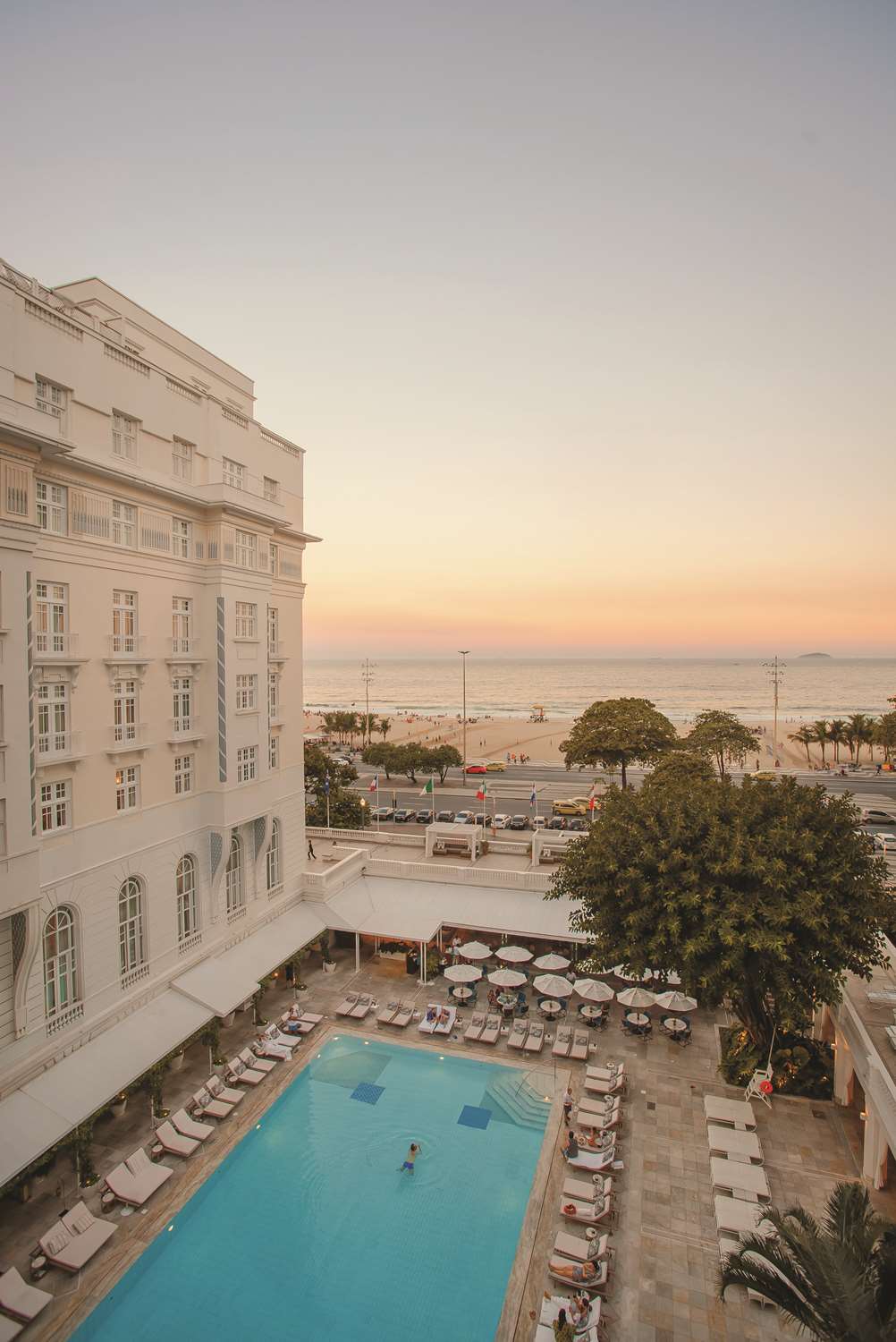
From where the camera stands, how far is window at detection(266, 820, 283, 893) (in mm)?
27469

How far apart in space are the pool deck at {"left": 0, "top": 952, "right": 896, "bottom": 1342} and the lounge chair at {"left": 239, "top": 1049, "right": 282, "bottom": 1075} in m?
0.33

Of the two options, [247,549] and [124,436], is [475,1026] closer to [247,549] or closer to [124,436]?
[247,549]

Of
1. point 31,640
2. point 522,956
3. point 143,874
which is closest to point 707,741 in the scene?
point 522,956

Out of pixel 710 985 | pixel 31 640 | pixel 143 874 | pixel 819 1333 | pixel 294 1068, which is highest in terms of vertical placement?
pixel 31 640

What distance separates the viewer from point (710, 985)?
58.3 feet

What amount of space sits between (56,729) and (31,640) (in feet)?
9.53

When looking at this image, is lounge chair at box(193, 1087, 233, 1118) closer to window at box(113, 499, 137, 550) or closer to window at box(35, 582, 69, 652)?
window at box(35, 582, 69, 652)

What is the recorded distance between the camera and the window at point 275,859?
27.5 meters

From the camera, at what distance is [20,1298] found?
1291 centimetres

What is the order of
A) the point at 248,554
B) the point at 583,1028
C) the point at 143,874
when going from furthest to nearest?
the point at 248,554 → the point at 583,1028 → the point at 143,874

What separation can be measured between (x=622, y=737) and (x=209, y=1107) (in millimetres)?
40893

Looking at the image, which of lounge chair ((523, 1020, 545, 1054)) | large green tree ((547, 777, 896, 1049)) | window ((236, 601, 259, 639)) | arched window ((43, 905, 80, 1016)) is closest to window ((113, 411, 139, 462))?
window ((236, 601, 259, 639))

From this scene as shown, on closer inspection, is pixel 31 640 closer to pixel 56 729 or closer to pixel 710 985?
pixel 56 729

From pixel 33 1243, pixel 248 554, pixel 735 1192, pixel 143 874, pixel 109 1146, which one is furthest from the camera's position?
pixel 248 554
